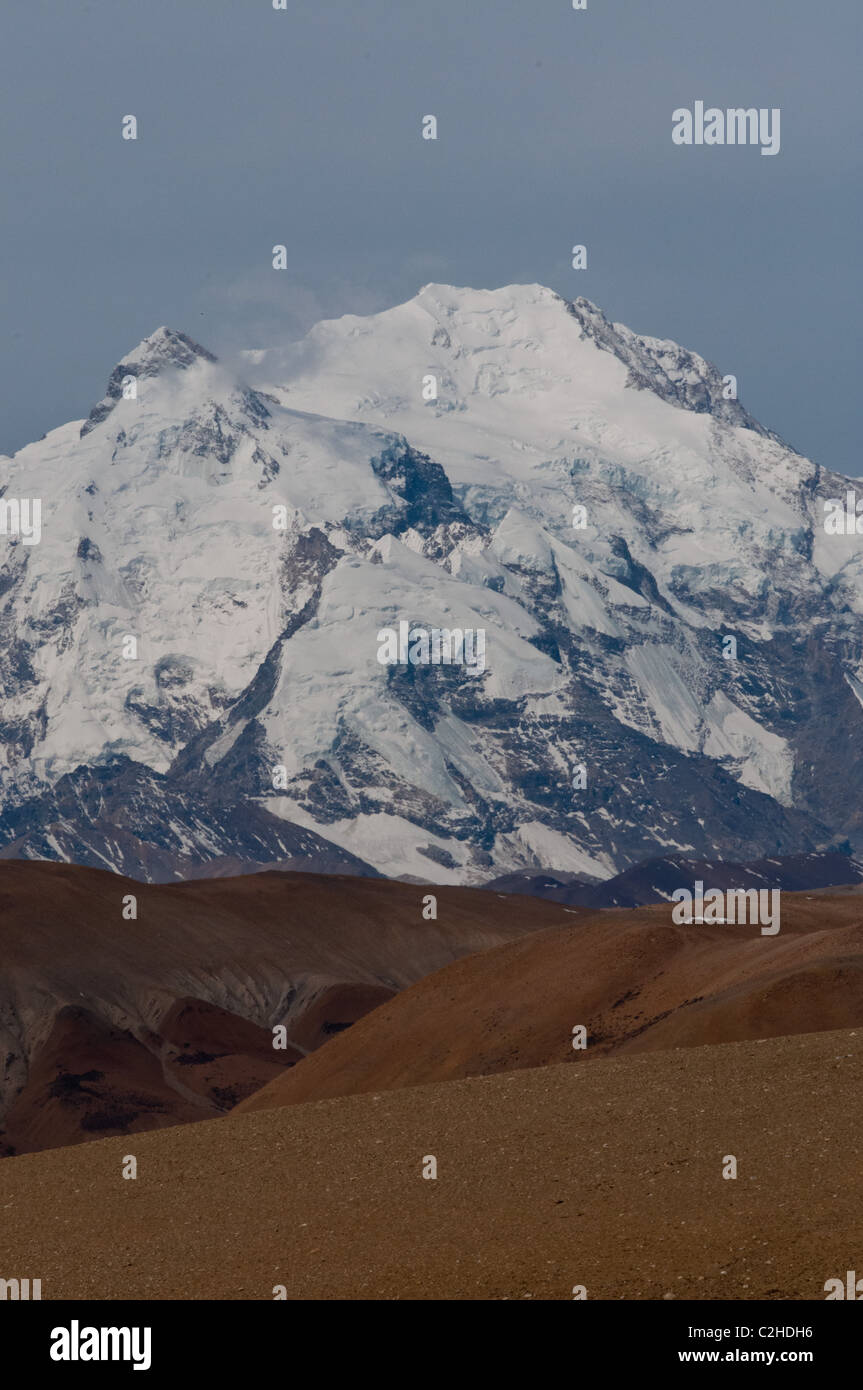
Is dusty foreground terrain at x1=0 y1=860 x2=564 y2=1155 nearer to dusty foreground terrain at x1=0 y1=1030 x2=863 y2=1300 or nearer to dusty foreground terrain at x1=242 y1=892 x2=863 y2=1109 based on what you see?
dusty foreground terrain at x1=242 y1=892 x2=863 y2=1109

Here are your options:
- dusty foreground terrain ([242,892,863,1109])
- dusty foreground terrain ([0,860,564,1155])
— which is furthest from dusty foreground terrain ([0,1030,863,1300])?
dusty foreground terrain ([0,860,564,1155])

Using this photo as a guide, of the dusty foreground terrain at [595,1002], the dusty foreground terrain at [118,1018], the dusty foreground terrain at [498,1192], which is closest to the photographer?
the dusty foreground terrain at [498,1192]

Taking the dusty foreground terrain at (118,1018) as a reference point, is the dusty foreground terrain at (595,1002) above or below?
below

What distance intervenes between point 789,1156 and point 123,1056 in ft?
421

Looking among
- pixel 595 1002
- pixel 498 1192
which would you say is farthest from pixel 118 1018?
pixel 498 1192

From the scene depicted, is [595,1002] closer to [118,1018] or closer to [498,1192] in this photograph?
[498,1192]

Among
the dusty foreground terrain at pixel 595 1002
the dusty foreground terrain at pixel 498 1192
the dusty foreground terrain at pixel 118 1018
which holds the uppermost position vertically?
the dusty foreground terrain at pixel 118 1018

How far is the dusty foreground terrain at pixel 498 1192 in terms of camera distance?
36000mm

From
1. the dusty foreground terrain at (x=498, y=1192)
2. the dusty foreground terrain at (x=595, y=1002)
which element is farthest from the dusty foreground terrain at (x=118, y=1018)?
the dusty foreground terrain at (x=498, y=1192)

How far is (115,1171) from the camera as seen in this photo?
50344 millimetres

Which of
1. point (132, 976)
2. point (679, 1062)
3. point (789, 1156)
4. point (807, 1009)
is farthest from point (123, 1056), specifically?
point (789, 1156)

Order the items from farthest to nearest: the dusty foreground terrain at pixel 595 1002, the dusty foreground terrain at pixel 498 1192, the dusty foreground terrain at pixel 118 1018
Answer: the dusty foreground terrain at pixel 118 1018
the dusty foreground terrain at pixel 595 1002
the dusty foreground terrain at pixel 498 1192

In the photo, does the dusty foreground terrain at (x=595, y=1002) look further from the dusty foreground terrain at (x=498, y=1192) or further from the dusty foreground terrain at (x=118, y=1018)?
the dusty foreground terrain at (x=118, y=1018)

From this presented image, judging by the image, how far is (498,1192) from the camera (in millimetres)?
42875
